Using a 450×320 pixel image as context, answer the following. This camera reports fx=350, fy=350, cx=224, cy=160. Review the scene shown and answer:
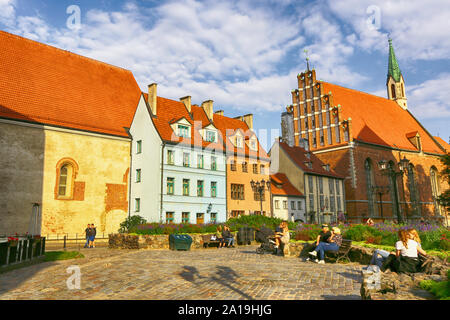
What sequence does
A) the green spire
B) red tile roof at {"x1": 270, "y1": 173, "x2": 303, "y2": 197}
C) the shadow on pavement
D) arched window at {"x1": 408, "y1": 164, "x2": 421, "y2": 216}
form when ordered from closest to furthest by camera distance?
the shadow on pavement, red tile roof at {"x1": 270, "y1": 173, "x2": 303, "y2": 197}, arched window at {"x1": 408, "y1": 164, "x2": 421, "y2": 216}, the green spire

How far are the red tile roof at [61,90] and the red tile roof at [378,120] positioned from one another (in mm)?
31439

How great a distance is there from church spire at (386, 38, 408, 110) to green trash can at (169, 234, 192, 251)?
62248 millimetres

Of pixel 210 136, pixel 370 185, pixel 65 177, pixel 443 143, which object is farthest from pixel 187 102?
pixel 443 143

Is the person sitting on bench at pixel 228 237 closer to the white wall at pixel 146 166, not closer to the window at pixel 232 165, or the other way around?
the white wall at pixel 146 166

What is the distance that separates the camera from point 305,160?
45.7 m

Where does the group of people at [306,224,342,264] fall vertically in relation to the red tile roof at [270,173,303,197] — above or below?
below

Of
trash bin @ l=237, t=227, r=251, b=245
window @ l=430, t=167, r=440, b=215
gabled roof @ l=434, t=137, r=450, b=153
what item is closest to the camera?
trash bin @ l=237, t=227, r=251, b=245

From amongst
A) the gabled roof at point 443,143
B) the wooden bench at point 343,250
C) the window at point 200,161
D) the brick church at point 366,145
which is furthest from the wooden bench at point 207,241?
the gabled roof at point 443,143

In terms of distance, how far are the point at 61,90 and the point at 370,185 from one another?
1595 inches

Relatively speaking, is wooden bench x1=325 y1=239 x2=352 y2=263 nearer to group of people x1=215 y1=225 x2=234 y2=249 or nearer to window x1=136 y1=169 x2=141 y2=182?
group of people x1=215 y1=225 x2=234 y2=249

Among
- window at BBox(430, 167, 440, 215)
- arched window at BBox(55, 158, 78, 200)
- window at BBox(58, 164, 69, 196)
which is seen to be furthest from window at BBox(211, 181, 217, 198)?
window at BBox(430, 167, 440, 215)

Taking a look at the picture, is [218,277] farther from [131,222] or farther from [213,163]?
[213,163]

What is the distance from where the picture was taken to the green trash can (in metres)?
20.5

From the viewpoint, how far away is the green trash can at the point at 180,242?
20.5 m
